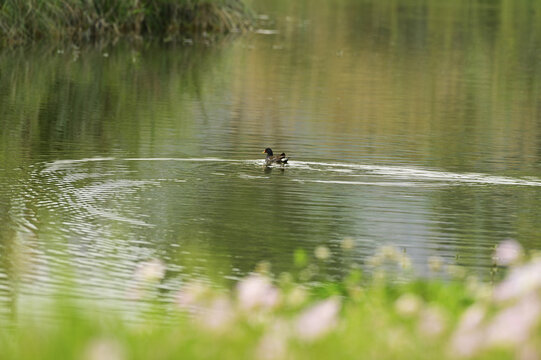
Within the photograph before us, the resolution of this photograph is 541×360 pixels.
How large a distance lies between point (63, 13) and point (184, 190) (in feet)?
79.2

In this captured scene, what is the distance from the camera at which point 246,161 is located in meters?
18.5

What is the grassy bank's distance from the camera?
37.0m

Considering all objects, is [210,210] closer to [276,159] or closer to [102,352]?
[276,159]

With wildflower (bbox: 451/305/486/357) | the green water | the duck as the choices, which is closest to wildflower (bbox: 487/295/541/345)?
wildflower (bbox: 451/305/486/357)

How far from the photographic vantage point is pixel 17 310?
8.93m

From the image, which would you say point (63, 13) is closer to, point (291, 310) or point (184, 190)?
point (184, 190)

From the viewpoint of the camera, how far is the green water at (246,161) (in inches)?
490

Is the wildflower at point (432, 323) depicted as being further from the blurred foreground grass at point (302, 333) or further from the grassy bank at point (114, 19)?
the grassy bank at point (114, 19)

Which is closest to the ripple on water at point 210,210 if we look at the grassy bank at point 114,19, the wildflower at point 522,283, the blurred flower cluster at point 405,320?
the blurred flower cluster at point 405,320

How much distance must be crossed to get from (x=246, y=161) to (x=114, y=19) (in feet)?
81.6

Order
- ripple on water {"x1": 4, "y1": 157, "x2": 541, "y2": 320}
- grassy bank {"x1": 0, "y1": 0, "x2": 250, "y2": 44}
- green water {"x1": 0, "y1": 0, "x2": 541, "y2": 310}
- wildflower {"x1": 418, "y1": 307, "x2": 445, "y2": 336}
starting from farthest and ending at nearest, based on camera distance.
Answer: grassy bank {"x1": 0, "y1": 0, "x2": 250, "y2": 44}
green water {"x1": 0, "y1": 0, "x2": 541, "y2": 310}
ripple on water {"x1": 4, "y1": 157, "x2": 541, "y2": 320}
wildflower {"x1": 418, "y1": 307, "x2": 445, "y2": 336}

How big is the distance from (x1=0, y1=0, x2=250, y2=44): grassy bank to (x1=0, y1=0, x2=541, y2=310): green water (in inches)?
37.6

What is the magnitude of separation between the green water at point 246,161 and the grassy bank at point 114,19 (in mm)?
955

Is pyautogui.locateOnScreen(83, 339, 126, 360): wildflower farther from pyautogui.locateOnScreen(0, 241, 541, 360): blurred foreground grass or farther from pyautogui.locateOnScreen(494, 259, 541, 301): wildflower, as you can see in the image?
pyautogui.locateOnScreen(494, 259, 541, 301): wildflower
